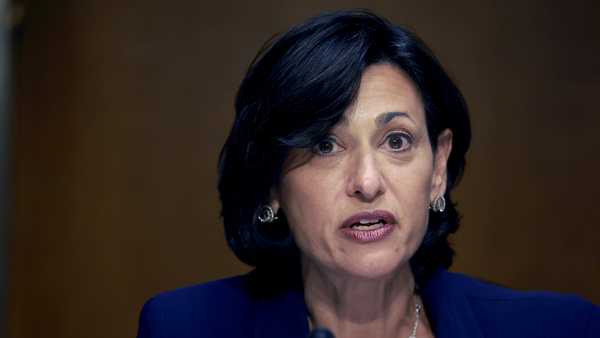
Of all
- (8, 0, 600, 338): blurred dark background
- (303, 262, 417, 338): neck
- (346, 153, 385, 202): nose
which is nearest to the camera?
(346, 153, 385, 202): nose

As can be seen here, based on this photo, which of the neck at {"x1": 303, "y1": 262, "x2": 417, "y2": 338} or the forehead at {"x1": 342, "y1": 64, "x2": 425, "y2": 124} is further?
the neck at {"x1": 303, "y1": 262, "x2": 417, "y2": 338}

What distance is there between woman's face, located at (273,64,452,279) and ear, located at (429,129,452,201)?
0.33ft

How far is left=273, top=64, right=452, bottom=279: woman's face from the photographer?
167 centimetres

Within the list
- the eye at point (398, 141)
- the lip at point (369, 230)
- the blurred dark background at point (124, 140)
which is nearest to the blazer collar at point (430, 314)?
the lip at point (369, 230)

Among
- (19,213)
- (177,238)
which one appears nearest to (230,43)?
(177,238)

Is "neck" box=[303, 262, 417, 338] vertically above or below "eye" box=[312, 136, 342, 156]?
below

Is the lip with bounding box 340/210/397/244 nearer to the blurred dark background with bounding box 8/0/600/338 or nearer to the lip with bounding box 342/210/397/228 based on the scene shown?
the lip with bounding box 342/210/397/228

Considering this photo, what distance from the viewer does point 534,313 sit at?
1.92 metres

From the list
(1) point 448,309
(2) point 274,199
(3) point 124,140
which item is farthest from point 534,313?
(3) point 124,140

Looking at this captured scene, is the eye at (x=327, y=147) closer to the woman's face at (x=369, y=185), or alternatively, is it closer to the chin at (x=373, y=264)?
the woman's face at (x=369, y=185)

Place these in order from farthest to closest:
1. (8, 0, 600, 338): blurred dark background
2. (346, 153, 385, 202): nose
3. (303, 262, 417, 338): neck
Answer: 1. (8, 0, 600, 338): blurred dark background
2. (303, 262, 417, 338): neck
3. (346, 153, 385, 202): nose

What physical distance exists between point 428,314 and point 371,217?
1.31 ft

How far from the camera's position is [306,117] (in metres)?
1.70

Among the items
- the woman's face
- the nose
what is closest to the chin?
the woman's face
